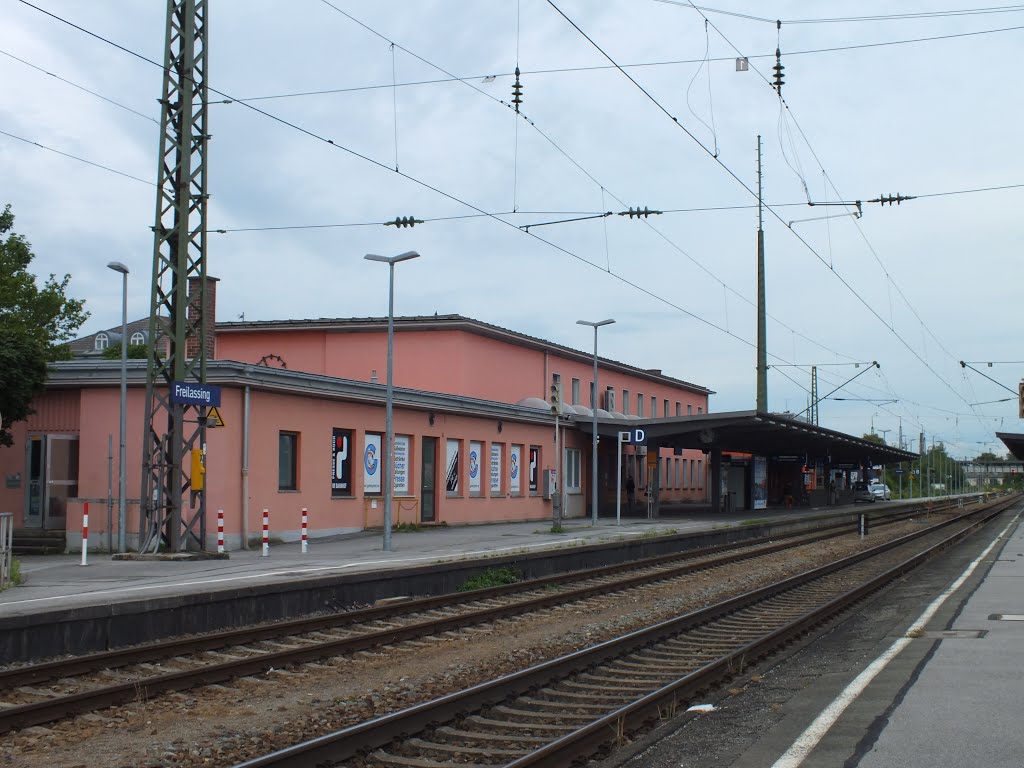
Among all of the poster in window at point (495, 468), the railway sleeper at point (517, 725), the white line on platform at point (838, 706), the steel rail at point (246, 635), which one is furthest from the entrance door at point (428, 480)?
the railway sleeper at point (517, 725)

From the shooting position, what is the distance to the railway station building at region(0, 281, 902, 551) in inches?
969

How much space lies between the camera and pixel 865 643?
11922mm

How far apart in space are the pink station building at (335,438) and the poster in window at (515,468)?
0.07 meters

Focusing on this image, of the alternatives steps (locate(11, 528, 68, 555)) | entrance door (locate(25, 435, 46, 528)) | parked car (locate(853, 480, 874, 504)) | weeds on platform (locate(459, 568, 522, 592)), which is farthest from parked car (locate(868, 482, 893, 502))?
weeds on platform (locate(459, 568, 522, 592))

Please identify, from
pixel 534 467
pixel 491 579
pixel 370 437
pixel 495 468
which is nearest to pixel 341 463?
pixel 370 437

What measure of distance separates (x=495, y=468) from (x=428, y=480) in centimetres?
457

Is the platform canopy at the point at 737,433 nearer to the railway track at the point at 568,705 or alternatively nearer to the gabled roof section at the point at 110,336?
the railway track at the point at 568,705

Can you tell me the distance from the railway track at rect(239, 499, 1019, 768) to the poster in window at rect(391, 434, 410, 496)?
55.7 feet

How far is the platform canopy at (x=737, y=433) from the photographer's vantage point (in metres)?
38.9

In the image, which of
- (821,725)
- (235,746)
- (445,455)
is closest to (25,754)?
(235,746)

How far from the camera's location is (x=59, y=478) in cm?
2505

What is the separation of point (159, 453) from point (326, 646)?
1064cm

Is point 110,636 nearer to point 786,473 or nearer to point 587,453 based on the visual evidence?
point 587,453

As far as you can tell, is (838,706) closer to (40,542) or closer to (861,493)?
(40,542)
